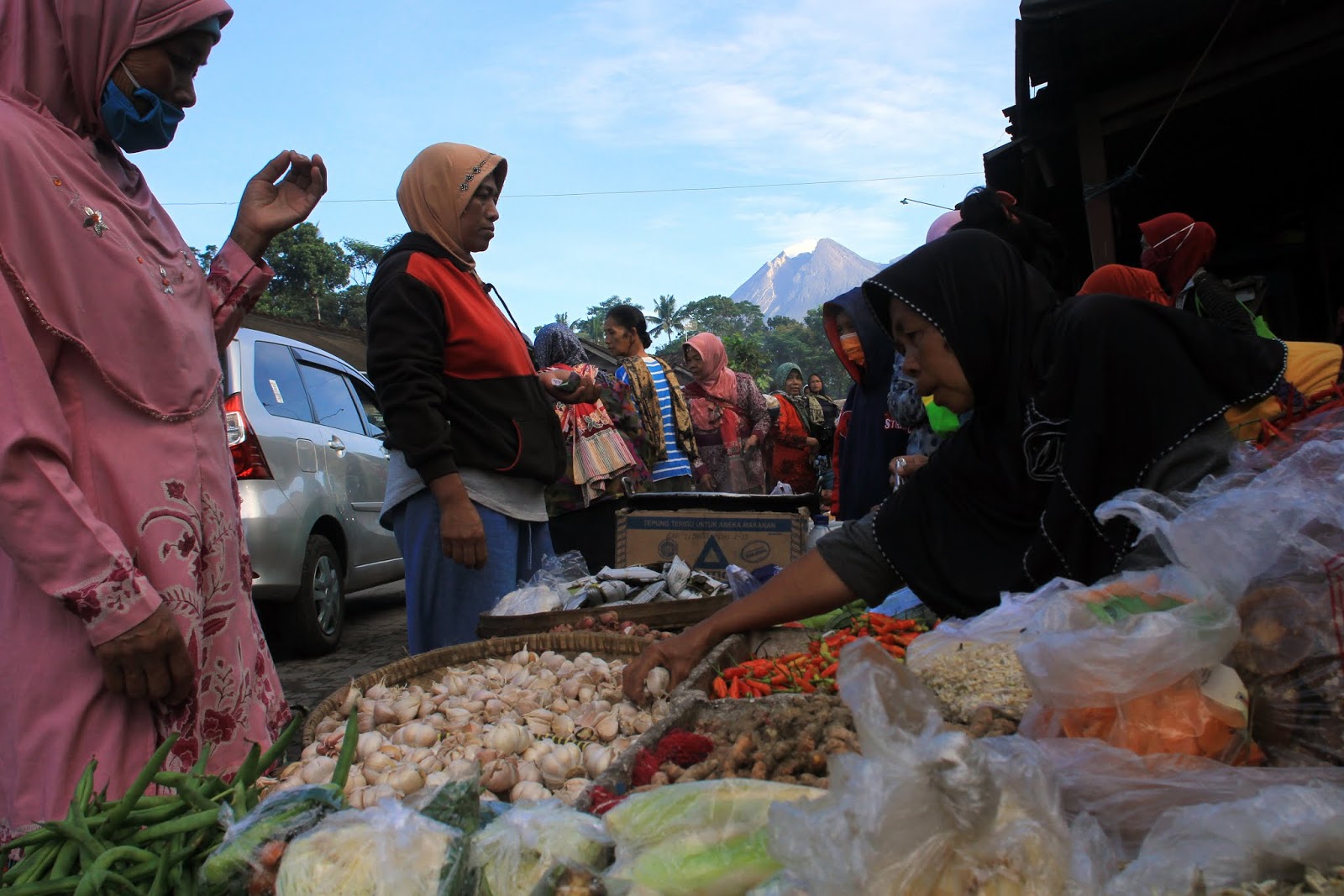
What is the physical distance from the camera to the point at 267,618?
5629 millimetres

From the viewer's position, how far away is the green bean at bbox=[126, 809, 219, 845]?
1.25 m

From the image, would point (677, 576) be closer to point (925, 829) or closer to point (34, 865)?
point (34, 865)

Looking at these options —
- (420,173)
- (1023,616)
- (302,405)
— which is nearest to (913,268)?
(1023,616)

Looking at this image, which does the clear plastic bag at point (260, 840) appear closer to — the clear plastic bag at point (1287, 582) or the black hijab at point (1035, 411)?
the clear plastic bag at point (1287, 582)

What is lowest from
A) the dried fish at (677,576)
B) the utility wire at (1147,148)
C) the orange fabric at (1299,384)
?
the dried fish at (677,576)

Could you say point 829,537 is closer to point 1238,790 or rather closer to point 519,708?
point 519,708

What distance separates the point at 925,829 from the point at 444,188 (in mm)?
2823

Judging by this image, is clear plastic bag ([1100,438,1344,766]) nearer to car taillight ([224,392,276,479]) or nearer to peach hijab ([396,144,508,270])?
peach hijab ([396,144,508,270])

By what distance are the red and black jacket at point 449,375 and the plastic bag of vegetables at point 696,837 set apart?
1.92m

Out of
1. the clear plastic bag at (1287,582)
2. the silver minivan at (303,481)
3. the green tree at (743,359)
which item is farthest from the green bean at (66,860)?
the green tree at (743,359)

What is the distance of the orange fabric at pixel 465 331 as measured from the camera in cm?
298

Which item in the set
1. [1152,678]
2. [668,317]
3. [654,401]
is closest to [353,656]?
[654,401]

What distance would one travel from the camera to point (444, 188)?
317 centimetres

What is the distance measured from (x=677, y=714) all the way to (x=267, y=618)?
182 inches
